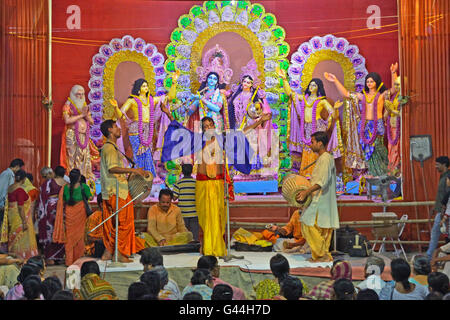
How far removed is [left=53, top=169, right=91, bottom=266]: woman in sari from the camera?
28.7 feet

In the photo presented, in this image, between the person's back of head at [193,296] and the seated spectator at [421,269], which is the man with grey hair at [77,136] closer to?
the person's back of head at [193,296]

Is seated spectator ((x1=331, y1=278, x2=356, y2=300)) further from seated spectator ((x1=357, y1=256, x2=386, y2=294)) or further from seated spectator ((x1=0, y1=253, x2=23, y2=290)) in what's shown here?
seated spectator ((x1=0, y1=253, x2=23, y2=290))

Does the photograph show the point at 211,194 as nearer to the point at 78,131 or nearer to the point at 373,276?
the point at 373,276

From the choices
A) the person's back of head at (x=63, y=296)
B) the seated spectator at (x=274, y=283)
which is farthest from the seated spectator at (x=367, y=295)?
the person's back of head at (x=63, y=296)

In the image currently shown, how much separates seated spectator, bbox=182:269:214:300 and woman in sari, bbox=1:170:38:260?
339cm

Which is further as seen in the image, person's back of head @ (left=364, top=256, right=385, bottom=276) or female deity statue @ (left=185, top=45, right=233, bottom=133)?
female deity statue @ (left=185, top=45, right=233, bottom=133)

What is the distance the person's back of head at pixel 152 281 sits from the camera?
5938 mm

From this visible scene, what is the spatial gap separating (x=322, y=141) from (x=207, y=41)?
4.48 m

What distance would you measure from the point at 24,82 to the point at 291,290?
5.85m

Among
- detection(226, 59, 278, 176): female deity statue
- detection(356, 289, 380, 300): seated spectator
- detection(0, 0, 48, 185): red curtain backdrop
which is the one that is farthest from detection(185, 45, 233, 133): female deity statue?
detection(356, 289, 380, 300): seated spectator

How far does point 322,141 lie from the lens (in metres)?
8.55

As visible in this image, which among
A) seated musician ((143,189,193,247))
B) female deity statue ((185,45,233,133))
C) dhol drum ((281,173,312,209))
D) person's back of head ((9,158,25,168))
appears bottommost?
seated musician ((143,189,193,247))

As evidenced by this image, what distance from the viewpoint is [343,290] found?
5.96 meters
